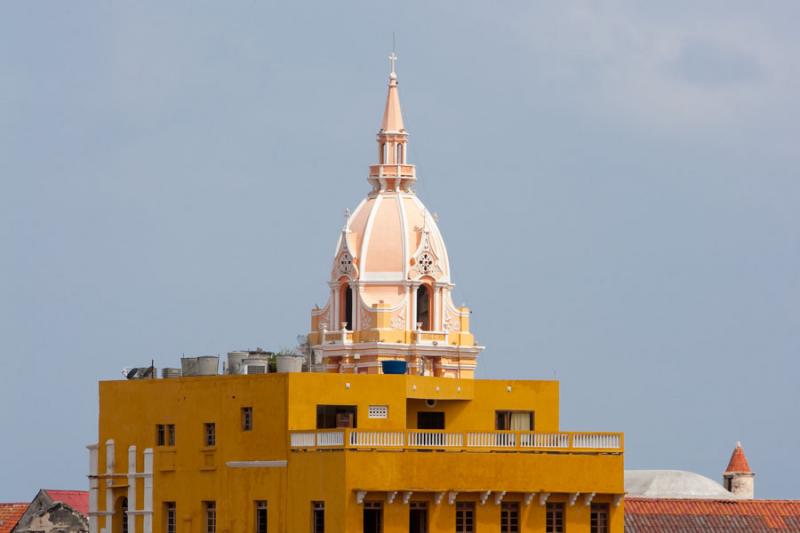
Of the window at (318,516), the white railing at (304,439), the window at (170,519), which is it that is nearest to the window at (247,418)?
the white railing at (304,439)

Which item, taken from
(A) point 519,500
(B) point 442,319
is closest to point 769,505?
(B) point 442,319

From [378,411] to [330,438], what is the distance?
128 inches

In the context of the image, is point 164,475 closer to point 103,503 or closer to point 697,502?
point 103,503

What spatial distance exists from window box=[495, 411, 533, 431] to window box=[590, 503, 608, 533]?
14.9ft

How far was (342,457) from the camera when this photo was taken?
287 ft

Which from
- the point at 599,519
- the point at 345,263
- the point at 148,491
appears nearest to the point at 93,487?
the point at 148,491

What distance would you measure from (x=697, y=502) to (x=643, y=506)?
2.87 meters

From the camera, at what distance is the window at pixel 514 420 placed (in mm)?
95562

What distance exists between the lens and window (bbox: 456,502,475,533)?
295 feet

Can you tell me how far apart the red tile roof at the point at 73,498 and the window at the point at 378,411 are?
82.5 feet

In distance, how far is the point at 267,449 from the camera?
91.0 meters

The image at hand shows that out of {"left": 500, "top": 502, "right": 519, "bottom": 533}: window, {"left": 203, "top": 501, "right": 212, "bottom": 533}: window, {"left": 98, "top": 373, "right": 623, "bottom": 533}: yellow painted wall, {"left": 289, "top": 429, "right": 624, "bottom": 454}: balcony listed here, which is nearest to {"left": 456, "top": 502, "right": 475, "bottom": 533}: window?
{"left": 98, "top": 373, "right": 623, "bottom": 533}: yellow painted wall

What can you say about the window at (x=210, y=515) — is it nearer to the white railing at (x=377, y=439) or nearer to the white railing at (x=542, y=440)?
the white railing at (x=377, y=439)

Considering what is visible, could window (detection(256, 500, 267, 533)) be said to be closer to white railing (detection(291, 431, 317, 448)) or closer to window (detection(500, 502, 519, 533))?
white railing (detection(291, 431, 317, 448))
